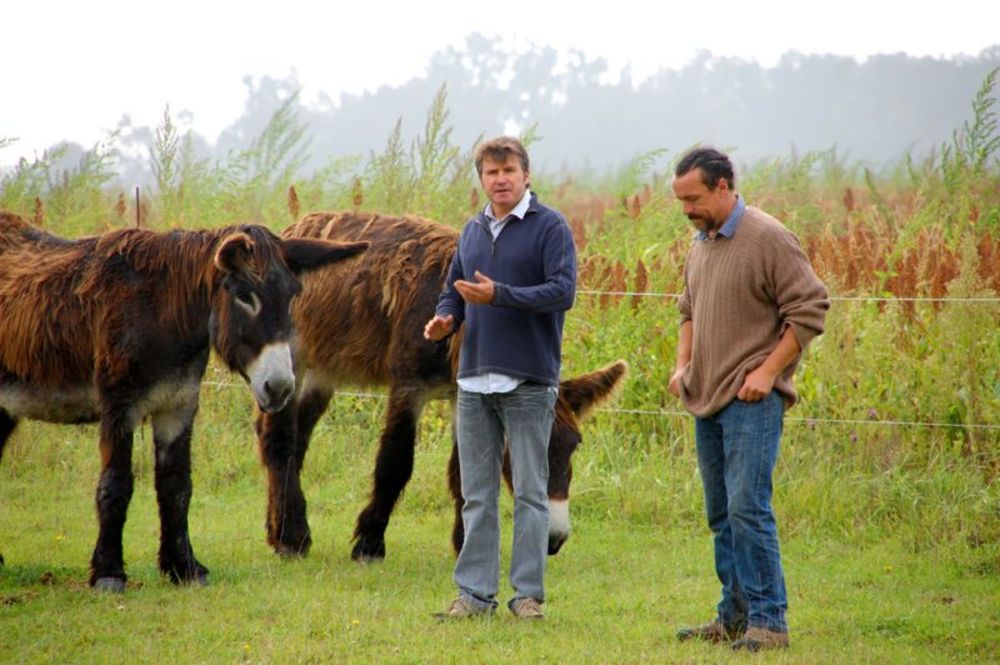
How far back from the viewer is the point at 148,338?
623 cm

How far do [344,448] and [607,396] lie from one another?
3.44 meters

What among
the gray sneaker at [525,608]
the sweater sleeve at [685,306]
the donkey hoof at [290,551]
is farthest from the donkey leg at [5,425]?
the sweater sleeve at [685,306]

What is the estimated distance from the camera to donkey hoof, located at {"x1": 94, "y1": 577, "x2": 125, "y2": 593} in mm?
6270

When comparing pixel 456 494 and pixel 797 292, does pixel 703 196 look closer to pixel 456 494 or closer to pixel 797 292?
pixel 797 292

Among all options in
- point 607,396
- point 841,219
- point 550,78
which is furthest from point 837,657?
point 550,78

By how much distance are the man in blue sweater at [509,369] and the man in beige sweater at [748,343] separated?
68 centimetres

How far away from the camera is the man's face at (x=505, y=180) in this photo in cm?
552

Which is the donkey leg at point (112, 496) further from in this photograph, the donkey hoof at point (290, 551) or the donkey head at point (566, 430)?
the donkey head at point (566, 430)

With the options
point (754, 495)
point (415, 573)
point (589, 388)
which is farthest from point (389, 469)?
point (754, 495)

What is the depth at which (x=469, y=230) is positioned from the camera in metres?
5.78

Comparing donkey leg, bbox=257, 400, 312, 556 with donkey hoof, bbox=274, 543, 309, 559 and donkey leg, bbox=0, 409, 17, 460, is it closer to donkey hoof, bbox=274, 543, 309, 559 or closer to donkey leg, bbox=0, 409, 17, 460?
donkey hoof, bbox=274, 543, 309, 559

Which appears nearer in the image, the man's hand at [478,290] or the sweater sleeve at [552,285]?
the man's hand at [478,290]

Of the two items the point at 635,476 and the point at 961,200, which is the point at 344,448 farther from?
the point at 961,200

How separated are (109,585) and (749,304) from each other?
3.64 m
